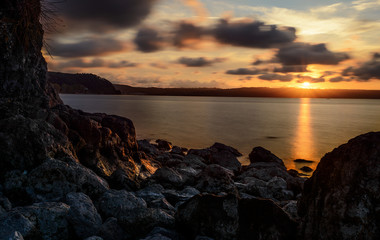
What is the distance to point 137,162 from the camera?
43.4ft

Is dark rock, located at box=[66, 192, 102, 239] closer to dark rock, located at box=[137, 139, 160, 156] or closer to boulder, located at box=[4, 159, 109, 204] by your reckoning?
boulder, located at box=[4, 159, 109, 204]

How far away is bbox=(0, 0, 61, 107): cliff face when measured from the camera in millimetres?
8992

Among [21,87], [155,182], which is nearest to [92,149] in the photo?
[155,182]

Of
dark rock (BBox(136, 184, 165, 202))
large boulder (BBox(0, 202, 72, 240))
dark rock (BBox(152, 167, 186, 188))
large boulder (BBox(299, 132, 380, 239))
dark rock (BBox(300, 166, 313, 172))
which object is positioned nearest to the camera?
large boulder (BBox(0, 202, 72, 240))

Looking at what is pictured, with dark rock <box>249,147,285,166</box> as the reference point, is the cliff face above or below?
above

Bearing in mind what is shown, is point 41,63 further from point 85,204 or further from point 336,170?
point 336,170

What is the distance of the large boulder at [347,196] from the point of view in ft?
15.7

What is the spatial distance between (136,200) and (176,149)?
18754 mm

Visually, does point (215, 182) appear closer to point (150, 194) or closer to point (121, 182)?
point (150, 194)

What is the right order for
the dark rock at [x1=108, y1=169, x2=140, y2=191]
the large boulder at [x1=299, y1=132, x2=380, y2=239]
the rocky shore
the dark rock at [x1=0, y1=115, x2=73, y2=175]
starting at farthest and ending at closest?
the dark rock at [x1=108, y1=169, x2=140, y2=191] < the dark rock at [x1=0, y1=115, x2=73, y2=175] < the rocky shore < the large boulder at [x1=299, y1=132, x2=380, y2=239]

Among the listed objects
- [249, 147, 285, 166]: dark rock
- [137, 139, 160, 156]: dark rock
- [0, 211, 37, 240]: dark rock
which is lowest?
[249, 147, 285, 166]: dark rock

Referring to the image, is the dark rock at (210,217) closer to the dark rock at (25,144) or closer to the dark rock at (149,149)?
the dark rock at (25,144)

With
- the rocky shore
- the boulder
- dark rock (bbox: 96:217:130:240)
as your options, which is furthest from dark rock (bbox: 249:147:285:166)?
dark rock (bbox: 96:217:130:240)

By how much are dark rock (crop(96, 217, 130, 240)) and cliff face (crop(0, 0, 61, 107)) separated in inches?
249
